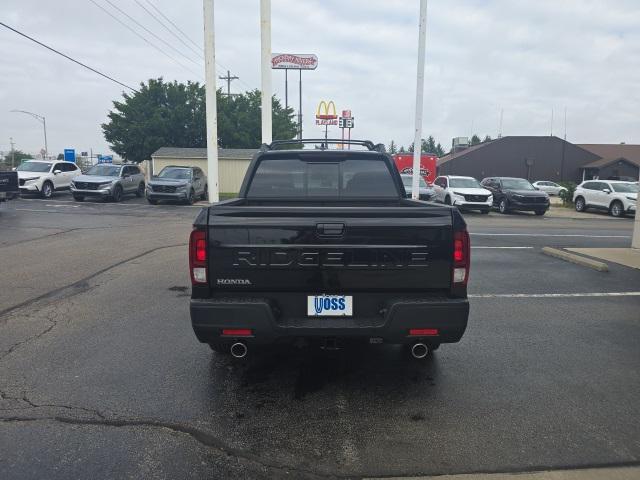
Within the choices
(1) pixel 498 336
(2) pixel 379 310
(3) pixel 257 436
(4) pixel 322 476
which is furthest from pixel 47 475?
(1) pixel 498 336

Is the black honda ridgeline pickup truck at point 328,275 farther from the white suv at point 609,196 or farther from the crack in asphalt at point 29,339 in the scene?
the white suv at point 609,196

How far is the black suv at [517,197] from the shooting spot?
74.8 ft

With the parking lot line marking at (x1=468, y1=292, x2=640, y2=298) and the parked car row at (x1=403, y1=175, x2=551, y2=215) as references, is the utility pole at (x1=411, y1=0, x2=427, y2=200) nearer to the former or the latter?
the parked car row at (x1=403, y1=175, x2=551, y2=215)

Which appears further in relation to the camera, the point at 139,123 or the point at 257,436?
the point at 139,123

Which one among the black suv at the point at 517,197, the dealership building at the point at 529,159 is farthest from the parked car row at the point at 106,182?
the dealership building at the point at 529,159

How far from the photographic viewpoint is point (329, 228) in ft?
11.6

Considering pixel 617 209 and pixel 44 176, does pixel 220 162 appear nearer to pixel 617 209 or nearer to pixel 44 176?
pixel 44 176

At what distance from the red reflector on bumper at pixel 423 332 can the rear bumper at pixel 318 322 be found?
0.03 metres

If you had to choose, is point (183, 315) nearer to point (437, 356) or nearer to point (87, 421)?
point (87, 421)

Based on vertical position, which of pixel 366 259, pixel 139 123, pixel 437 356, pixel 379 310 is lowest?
pixel 437 356

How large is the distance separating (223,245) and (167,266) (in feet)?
19.1

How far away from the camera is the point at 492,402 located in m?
3.81

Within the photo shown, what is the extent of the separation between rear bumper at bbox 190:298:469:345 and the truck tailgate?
15 cm

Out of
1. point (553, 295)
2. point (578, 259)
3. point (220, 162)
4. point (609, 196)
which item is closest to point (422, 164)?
point (609, 196)
